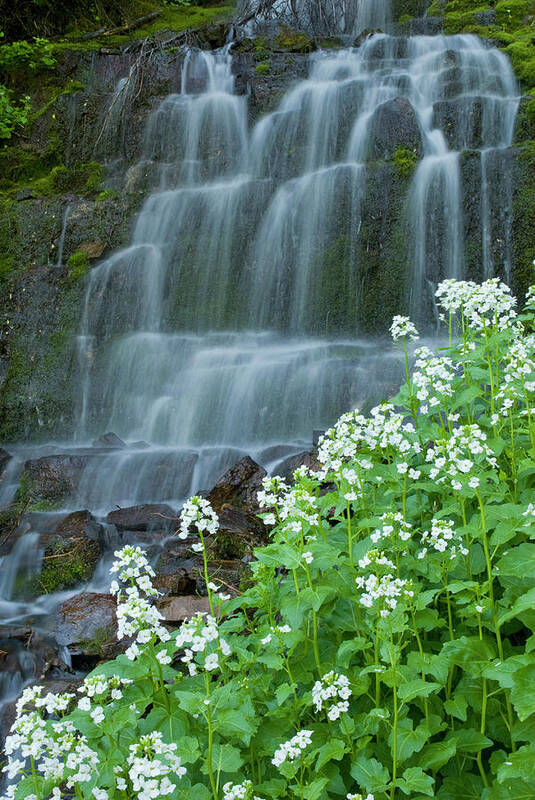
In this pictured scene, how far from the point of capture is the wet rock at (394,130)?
33.3 ft

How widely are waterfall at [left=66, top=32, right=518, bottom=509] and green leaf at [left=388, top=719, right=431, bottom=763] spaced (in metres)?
5.41

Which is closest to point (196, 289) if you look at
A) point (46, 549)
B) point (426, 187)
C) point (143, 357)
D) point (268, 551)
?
point (143, 357)

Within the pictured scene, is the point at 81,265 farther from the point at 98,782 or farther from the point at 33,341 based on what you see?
the point at 98,782

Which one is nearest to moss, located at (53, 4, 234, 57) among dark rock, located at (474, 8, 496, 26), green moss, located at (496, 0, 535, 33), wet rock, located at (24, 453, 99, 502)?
dark rock, located at (474, 8, 496, 26)

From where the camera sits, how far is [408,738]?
1878mm

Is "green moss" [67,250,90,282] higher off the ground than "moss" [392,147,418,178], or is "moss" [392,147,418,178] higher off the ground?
"moss" [392,147,418,178]

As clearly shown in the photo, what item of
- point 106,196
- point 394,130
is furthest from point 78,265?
point 394,130

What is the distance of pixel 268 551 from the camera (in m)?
2.43

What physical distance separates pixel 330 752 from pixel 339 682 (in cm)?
19

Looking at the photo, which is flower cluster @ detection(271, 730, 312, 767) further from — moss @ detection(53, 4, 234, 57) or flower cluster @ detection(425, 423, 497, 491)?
moss @ detection(53, 4, 234, 57)

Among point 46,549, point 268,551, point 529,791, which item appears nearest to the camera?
point 529,791

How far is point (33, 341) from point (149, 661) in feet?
28.7

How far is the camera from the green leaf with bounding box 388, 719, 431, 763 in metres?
1.83

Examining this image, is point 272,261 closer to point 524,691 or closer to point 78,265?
point 78,265
